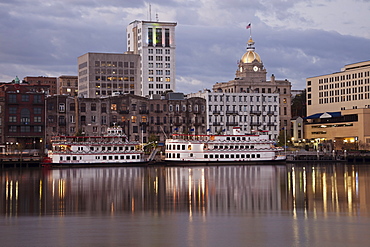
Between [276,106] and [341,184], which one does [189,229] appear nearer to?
[341,184]

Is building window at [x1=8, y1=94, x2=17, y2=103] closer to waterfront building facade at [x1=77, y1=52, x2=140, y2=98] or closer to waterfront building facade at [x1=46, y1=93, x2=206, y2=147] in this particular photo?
waterfront building facade at [x1=46, y1=93, x2=206, y2=147]

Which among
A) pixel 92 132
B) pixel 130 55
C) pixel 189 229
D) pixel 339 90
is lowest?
pixel 189 229

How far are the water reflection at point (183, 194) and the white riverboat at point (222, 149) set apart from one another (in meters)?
31.3

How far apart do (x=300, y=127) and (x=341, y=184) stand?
9534cm

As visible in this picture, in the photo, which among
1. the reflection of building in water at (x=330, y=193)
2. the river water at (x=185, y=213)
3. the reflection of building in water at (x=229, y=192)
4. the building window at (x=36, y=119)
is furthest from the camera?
the building window at (x=36, y=119)

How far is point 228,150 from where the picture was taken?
4633 inches

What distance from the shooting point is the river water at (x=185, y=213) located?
37.0 m

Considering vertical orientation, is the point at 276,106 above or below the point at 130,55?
below

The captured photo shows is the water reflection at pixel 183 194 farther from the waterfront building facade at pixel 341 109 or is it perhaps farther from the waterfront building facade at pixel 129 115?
the waterfront building facade at pixel 341 109

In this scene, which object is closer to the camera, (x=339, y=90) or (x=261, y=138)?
(x=261, y=138)

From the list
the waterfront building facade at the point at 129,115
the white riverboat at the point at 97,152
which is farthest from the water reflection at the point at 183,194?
the waterfront building facade at the point at 129,115

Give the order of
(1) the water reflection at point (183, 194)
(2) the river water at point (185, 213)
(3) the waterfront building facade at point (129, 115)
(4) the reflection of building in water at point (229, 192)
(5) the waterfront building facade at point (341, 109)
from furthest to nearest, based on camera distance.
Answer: (5) the waterfront building facade at point (341, 109)
(3) the waterfront building facade at point (129, 115)
(4) the reflection of building in water at point (229, 192)
(1) the water reflection at point (183, 194)
(2) the river water at point (185, 213)

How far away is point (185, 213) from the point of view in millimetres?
47062

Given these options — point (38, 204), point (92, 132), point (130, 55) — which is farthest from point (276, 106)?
point (38, 204)
